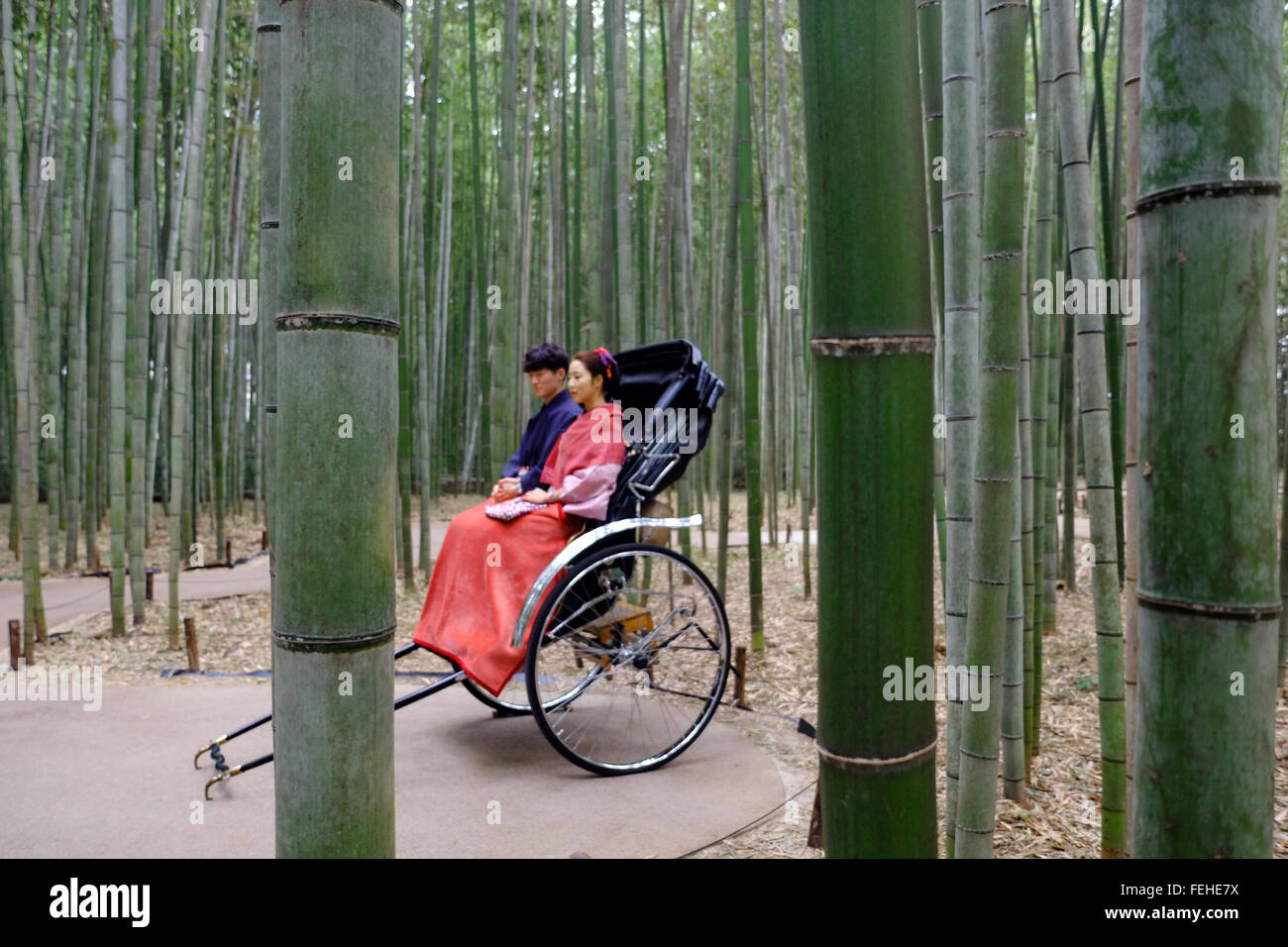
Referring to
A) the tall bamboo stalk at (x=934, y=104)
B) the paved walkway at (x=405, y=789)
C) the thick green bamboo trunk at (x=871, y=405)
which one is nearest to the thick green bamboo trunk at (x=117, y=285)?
the paved walkway at (x=405, y=789)

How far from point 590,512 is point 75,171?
3.88m

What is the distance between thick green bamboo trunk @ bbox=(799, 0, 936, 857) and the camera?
27.7 inches

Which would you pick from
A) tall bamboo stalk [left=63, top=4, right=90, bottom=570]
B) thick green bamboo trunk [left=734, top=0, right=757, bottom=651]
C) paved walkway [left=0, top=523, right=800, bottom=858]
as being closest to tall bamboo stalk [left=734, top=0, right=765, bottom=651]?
thick green bamboo trunk [left=734, top=0, right=757, bottom=651]

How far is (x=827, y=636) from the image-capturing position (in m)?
0.75

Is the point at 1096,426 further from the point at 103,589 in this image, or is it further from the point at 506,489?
the point at 103,589

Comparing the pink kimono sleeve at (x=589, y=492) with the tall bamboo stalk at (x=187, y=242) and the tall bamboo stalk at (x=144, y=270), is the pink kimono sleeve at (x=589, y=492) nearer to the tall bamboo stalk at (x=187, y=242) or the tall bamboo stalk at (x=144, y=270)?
the tall bamboo stalk at (x=187, y=242)

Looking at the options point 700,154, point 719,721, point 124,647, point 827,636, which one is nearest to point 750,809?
point 719,721

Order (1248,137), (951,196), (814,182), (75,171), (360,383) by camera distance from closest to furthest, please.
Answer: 1. (1248,137)
2. (814,182)
3. (360,383)
4. (951,196)
5. (75,171)

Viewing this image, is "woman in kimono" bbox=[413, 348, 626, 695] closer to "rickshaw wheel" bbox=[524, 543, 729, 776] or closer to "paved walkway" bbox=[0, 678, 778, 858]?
"rickshaw wheel" bbox=[524, 543, 729, 776]

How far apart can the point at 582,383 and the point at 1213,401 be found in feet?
7.94

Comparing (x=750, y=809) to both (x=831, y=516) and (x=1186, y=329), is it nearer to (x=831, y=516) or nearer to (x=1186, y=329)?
(x=831, y=516)

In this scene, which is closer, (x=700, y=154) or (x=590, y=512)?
(x=590, y=512)

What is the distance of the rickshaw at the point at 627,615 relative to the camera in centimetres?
249

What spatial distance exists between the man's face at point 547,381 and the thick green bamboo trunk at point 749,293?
0.73m
